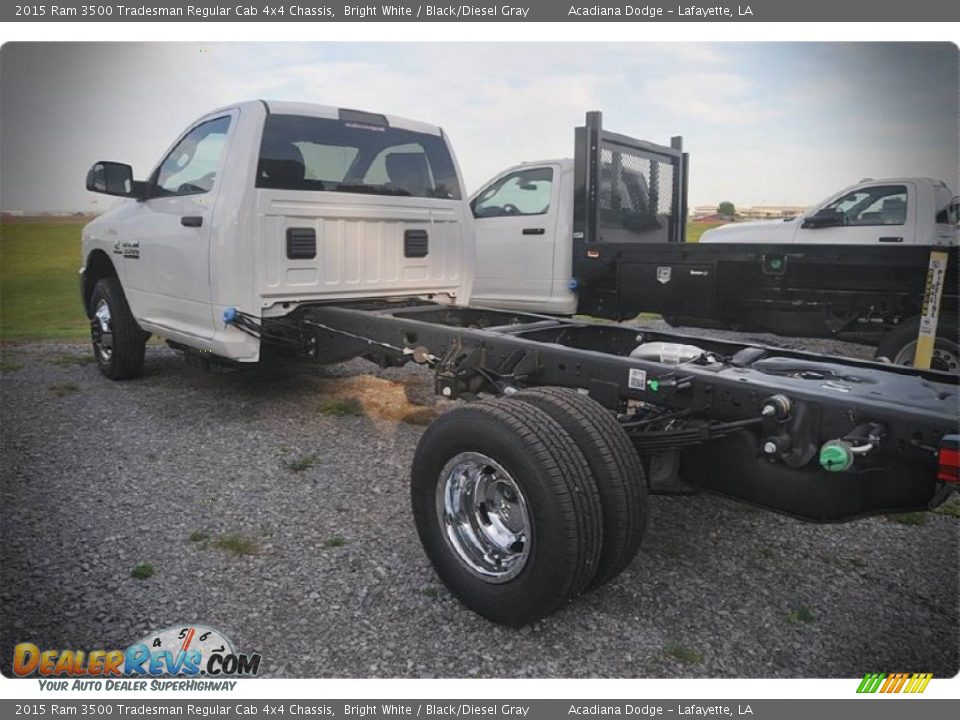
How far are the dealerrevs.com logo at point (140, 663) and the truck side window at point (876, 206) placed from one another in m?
8.22

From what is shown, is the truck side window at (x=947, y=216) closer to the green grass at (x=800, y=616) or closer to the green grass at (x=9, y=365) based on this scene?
the green grass at (x=800, y=616)

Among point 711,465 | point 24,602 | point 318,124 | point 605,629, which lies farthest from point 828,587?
point 318,124

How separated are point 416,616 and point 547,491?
811mm

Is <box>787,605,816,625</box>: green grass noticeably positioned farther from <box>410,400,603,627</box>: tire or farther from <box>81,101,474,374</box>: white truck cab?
<box>81,101,474,374</box>: white truck cab

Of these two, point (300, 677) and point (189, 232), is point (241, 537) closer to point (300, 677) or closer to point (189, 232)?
point (300, 677)

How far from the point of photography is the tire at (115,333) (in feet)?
21.1

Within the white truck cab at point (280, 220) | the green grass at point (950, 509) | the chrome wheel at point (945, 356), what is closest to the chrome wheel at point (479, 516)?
the white truck cab at point (280, 220)

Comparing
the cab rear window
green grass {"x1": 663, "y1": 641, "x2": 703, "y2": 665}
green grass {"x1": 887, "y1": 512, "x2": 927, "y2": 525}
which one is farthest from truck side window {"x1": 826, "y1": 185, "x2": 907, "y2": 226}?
green grass {"x1": 663, "y1": 641, "x2": 703, "y2": 665}

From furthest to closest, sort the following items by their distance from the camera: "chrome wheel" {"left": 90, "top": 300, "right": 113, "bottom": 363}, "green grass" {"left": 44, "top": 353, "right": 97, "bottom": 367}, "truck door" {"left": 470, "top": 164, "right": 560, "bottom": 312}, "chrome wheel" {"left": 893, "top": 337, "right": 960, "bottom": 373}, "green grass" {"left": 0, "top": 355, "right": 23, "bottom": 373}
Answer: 1. "truck door" {"left": 470, "top": 164, "right": 560, "bottom": 312}
2. "green grass" {"left": 44, "top": 353, "right": 97, "bottom": 367}
3. "green grass" {"left": 0, "top": 355, "right": 23, "bottom": 373}
4. "chrome wheel" {"left": 90, "top": 300, "right": 113, "bottom": 363}
5. "chrome wheel" {"left": 893, "top": 337, "right": 960, "bottom": 373}

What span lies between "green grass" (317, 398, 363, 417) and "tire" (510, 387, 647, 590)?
3239 millimetres

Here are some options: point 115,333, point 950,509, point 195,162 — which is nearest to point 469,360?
point 950,509

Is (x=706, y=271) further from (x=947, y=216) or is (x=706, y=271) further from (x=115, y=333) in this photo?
(x=115, y=333)

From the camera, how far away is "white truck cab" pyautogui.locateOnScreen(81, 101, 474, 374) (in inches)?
191

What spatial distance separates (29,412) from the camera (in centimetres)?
587
